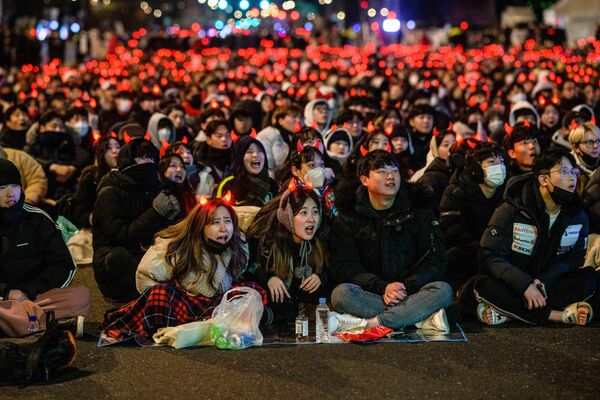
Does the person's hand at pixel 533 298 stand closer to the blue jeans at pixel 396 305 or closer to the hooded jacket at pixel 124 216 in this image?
the blue jeans at pixel 396 305

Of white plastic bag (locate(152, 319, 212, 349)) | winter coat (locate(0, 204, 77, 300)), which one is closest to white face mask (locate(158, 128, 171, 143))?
winter coat (locate(0, 204, 77, 300))

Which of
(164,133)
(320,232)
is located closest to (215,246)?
(320,232)

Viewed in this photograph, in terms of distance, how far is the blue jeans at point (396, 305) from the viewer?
22.4ft

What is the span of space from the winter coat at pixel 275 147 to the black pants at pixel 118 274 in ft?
10.5

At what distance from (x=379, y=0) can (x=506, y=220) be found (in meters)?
54.2

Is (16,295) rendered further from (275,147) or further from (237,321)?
(275,147)

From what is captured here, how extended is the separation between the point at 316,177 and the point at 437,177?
4.54 ft

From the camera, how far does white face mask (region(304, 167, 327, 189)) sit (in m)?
8.25

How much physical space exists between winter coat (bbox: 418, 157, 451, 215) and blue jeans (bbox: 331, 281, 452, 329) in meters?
2.06

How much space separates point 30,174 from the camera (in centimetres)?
1017

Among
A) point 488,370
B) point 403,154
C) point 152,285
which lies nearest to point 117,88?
point 403,154

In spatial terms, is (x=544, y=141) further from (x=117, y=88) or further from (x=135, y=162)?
(x=117, y=88)

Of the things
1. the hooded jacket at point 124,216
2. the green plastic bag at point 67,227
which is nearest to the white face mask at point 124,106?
the green plastic bag at point 67,227

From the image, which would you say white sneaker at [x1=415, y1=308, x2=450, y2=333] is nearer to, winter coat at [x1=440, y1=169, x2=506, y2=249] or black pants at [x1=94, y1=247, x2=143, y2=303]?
winter coat at [x1=440, y1=169, x2=506, y2=249]
